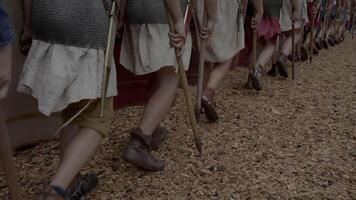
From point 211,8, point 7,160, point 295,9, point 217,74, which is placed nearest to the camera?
point 7,160

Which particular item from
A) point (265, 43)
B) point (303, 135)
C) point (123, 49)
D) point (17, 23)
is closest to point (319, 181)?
point (303, 135)

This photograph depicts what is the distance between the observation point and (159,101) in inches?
103

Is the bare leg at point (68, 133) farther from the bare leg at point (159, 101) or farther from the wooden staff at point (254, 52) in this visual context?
the wooden staff at point (254, 52)

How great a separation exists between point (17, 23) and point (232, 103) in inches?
88.2

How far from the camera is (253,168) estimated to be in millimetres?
2852

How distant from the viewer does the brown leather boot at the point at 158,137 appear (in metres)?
2.98

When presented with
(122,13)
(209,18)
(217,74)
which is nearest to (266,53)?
(217,74)

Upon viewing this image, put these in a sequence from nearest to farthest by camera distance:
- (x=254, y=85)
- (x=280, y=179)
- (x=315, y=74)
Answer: (x=280, y=179) → (x=254, y=85) → (x=315, y=74)

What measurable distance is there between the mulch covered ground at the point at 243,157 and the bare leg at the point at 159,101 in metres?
0.28

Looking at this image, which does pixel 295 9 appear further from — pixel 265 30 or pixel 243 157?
pixel 243 157

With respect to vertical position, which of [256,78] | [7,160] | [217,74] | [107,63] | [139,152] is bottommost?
[256,78]

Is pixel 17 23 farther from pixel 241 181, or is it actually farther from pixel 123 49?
pixel 241 181

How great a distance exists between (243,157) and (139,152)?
2.64 ft

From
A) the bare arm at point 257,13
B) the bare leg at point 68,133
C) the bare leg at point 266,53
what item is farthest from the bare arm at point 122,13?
the bare leg at point 266,53
